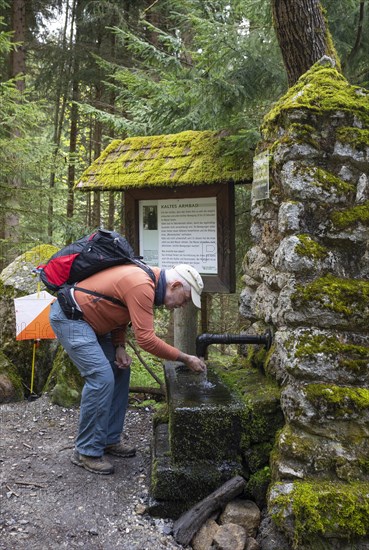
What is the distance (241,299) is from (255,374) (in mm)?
726

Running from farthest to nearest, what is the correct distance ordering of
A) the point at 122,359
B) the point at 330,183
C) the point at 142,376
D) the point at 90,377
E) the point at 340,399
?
the point at 142,376 → the point at 122,359 → the point at 90,377 → the point at 330,183 → the point at 340,399

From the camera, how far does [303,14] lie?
425 centimetres

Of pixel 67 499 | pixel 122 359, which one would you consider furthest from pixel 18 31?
pixel 67 499

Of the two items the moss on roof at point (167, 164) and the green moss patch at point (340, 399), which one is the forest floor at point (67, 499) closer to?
the green moss patch at point (340, 399)

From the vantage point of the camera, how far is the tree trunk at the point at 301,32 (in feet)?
13.9

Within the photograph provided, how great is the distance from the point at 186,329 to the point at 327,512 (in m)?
3.23

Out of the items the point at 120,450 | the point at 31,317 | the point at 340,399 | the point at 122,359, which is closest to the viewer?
the point at 340,399

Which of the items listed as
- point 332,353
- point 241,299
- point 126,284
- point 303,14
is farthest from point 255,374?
point 303,14

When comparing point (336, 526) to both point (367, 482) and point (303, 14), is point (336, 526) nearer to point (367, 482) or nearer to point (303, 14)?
point (367, 482)

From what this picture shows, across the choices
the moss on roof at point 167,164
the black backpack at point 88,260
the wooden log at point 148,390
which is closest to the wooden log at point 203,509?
the black backpack at point 88,260

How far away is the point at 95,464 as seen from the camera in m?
3.66

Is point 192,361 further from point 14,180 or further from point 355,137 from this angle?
point 14,180

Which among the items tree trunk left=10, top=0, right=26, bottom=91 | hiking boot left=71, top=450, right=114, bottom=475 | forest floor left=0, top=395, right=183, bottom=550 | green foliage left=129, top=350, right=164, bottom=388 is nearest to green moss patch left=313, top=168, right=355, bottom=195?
forest floor left=0, top=395, right=183, bottom=550

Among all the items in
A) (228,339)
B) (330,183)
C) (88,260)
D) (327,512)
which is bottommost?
(327,512)
